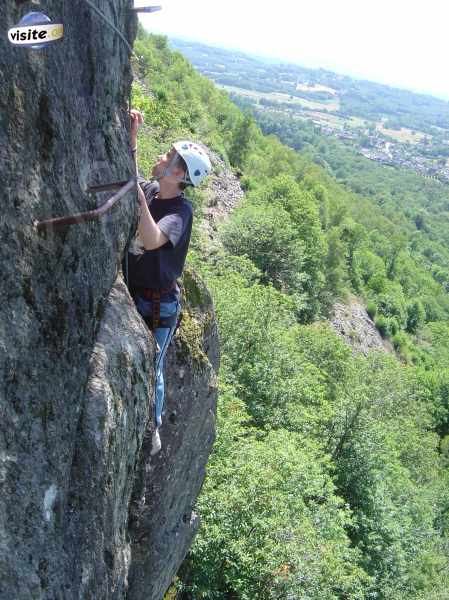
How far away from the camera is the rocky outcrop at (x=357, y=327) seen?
60.4 meters

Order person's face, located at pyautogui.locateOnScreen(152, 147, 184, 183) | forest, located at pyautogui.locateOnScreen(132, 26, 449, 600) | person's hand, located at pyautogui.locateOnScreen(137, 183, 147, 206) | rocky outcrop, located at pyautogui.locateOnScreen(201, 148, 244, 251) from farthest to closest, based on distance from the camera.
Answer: rocky outcrop, located at pyautogui.locateOnScreen(201, 148, 244, 251) → forest, located at pyautogui.locateOnScreen(132, 26, 449, 600) → person's face, located at pyautogui.locateOnScreen(152, 147, 184, 183) → person's hand, located at pyautogui.locateOnScreen(137, 183, 147, 206)

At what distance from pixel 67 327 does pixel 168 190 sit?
2.23m

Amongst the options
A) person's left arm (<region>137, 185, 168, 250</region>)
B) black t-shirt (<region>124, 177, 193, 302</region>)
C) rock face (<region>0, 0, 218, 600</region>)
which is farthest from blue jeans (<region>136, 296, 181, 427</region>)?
person's left arm (<region>137, 185, 168, 250</region>)

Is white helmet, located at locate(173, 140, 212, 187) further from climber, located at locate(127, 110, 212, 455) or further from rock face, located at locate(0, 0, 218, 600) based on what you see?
rock face, located at locate(0, 0, 218, 600)

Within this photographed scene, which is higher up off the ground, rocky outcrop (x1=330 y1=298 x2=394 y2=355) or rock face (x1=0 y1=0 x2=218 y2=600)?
rock face (x1=0 y1=0 x2=218 y2=600)

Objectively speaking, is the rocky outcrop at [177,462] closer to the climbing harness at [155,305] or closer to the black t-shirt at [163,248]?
the climbing harness at [155,305]

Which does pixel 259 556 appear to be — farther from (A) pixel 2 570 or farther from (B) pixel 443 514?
(B) pixel 443 514

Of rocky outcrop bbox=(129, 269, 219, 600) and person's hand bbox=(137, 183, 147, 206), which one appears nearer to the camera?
person's hand bbox=(137, 183, 147, 206)

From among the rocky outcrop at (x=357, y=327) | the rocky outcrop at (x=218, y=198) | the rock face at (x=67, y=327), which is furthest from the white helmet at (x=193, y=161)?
the rocky outcrop at (x=357, y=327)

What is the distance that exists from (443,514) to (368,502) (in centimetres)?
2166

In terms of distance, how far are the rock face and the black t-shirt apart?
40cm

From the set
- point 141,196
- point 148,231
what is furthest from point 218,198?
point 148,231

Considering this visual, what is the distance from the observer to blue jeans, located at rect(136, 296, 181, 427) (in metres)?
7.19

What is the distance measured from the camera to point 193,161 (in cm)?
627
